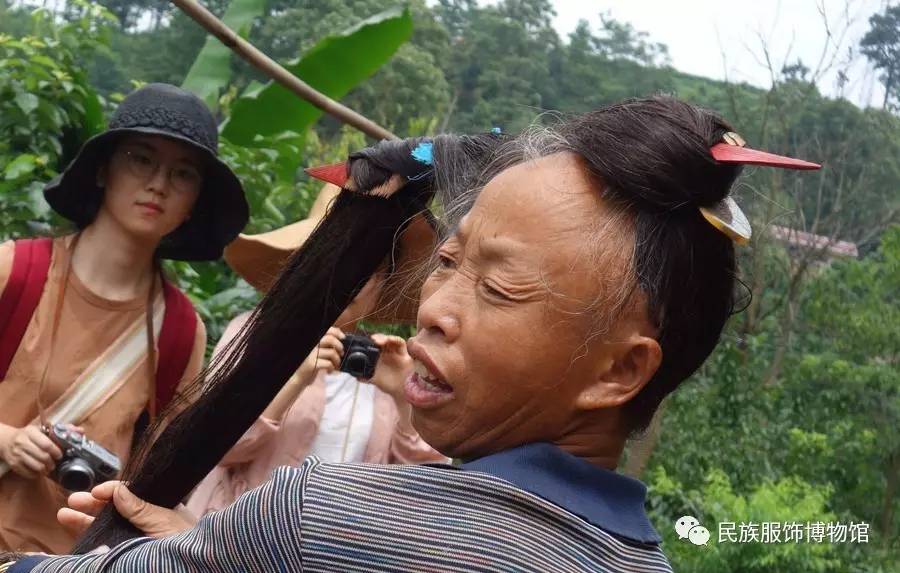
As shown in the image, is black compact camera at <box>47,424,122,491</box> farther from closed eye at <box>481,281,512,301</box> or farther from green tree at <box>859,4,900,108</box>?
green tree at <box>859,4,900,108</box>

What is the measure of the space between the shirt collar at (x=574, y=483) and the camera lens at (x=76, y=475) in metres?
1.58

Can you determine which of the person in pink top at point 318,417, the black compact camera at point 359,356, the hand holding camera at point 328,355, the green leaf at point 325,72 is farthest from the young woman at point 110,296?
the green leaf at point 325,72

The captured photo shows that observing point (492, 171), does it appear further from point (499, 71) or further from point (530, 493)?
point (499, 71)

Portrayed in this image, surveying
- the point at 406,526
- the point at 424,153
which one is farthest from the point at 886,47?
the point at 406,526

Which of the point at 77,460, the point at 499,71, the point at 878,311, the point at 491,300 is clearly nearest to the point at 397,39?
the point at 77,460

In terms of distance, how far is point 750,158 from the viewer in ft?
4.22

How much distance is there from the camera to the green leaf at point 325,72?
571 cm

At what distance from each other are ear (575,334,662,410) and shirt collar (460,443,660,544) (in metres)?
0.07

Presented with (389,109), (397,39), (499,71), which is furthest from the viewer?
(389,109)

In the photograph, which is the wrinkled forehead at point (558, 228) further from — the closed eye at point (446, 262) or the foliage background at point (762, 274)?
the foliage background at point (762, 274)

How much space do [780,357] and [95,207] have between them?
8582mm

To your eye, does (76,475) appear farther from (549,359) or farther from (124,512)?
(549,359)

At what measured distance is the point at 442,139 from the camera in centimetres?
165

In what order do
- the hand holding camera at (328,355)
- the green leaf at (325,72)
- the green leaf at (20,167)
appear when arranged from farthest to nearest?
the green leaf at (325,72), the green leaf at (20,167), the hand holding camera at (328,355)
